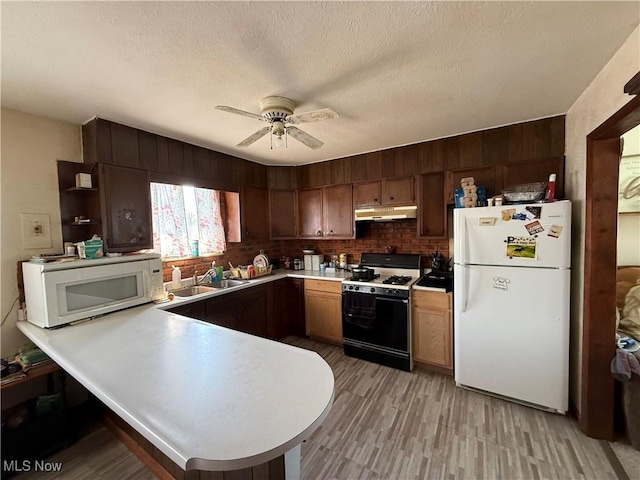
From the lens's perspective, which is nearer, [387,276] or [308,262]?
[387,276]

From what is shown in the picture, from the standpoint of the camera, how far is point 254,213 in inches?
140

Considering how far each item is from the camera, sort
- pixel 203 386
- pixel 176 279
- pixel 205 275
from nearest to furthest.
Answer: pixel 203 386, pixel 176 279, pixel 205 275

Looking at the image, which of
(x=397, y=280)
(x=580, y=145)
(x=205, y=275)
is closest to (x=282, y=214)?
(x=205, y=275)

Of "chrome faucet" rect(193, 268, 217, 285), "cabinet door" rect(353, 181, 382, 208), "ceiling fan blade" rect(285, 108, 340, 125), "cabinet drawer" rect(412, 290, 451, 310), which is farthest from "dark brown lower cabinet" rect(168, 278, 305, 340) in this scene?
"ceiling fan blade" rect(285, 108, 340, 125)

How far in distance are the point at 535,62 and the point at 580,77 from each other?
446mm

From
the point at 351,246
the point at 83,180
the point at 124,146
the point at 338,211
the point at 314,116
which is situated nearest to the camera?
the point at 314,116

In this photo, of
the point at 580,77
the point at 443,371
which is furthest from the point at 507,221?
the point at 443,371

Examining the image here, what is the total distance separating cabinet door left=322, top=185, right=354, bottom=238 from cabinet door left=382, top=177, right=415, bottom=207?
0.46 meters

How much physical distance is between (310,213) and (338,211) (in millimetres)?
454

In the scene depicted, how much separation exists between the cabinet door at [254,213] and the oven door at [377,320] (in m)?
1.44

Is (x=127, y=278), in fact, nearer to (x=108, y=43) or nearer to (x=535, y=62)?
(x=108, y=43)

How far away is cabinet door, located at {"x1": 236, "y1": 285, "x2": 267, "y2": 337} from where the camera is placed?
2885 millimetres

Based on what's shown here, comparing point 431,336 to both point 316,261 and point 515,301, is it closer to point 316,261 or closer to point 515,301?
point 515,301

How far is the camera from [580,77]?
1670 mm
